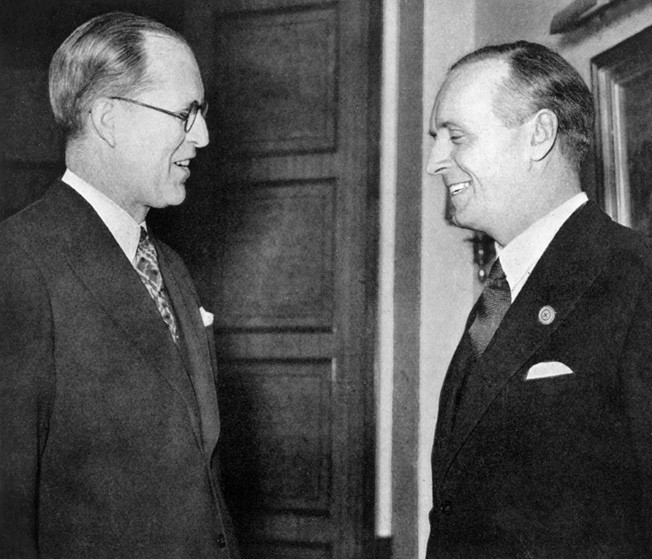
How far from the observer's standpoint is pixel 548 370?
5.55ft

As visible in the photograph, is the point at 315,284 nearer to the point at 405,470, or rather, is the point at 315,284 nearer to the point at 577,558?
the point at 405,470

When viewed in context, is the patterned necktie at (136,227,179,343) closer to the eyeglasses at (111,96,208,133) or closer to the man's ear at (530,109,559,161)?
the eyeglasses at (111,96,208,133)

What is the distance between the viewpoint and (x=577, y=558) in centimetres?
160

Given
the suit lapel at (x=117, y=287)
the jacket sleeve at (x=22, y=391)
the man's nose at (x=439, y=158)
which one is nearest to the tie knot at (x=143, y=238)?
the suit lapel at (x=117, y=287)

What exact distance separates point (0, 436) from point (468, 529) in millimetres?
998

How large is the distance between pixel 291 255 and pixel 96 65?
188 centimetres

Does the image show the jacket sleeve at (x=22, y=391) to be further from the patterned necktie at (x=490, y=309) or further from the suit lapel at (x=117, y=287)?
the patterned necktie at (x=490, y=309)

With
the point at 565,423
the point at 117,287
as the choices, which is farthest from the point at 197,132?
the point at 565,423

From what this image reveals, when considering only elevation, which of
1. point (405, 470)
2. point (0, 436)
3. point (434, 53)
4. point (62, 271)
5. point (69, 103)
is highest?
point (434, 53)

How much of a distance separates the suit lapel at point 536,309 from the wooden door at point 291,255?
1.80 m

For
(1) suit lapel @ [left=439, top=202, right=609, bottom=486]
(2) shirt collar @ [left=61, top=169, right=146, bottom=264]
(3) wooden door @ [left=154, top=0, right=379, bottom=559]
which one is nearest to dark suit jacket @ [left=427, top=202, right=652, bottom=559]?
(1) suit lapel @ [left=439, top=202, right=609, bottom=486]

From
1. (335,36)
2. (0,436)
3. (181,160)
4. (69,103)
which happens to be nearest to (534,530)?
(0,436)

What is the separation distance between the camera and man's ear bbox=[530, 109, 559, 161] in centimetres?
196

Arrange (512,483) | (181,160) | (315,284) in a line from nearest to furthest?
(512,483)
(181,160)
(315,284)
